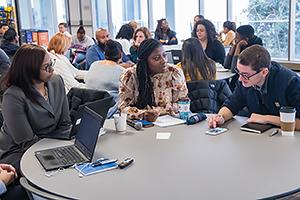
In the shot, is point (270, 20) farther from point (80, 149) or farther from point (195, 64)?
point (80, 149)

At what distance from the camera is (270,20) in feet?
25.5

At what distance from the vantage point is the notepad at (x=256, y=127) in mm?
2129

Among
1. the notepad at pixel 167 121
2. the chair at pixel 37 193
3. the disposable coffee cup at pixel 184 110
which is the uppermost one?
the disposable coffee cup at pixel 184 110

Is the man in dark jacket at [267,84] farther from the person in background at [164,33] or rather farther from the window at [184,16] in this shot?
the window at [184,16]

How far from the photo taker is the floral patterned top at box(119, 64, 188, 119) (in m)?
2.79

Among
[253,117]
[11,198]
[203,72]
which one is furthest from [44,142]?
[203,72]

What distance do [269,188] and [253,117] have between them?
2.84ft

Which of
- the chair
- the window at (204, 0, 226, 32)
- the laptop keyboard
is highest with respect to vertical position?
the window at (204, 0, 226, 32)

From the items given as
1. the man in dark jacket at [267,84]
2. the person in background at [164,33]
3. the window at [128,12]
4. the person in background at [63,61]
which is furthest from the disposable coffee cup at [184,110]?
the window at [128,12]

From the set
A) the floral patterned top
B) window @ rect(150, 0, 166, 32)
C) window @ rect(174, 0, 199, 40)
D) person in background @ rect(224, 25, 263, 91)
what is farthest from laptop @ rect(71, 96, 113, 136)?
window @ rect(150, 0, 166, 32)

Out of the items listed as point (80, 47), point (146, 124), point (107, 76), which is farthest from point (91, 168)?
point (80, 47)

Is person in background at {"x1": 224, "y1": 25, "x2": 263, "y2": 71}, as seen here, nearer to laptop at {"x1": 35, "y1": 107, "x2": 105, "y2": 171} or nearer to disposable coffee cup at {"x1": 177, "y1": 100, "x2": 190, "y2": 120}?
disposable coffee cup at {"x1": 177, "y1": 100, "x2": 190, "y2": 120}

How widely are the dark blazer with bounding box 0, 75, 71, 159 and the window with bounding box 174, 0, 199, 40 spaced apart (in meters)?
7.18

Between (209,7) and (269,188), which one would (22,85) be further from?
(209,7)
